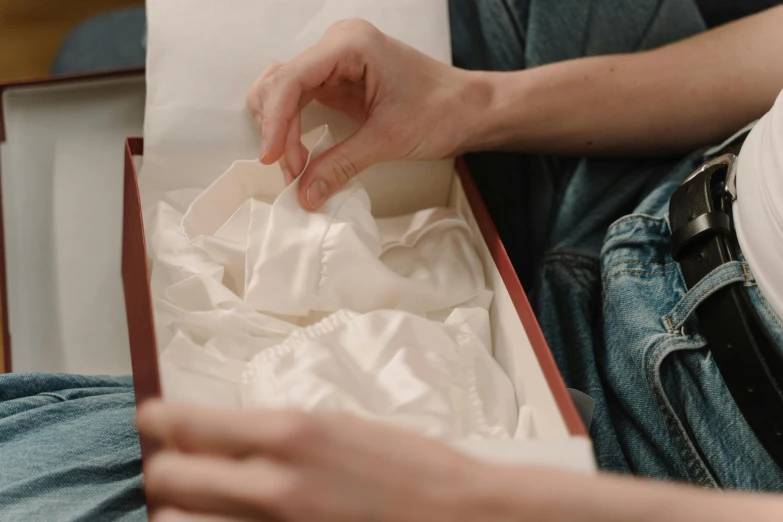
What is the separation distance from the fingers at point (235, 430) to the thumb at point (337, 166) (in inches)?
7.8

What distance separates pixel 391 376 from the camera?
354 mm

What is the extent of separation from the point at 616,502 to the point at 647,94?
0.41m

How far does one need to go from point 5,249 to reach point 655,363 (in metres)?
0.58

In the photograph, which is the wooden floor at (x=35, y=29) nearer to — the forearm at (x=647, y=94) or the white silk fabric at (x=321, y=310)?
the white silk fabric at (x=321, y=310)

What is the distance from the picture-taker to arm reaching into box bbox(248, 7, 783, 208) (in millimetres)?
459

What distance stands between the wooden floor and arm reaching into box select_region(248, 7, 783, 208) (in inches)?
12.2

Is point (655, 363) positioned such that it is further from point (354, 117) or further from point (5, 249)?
point (5, 249)

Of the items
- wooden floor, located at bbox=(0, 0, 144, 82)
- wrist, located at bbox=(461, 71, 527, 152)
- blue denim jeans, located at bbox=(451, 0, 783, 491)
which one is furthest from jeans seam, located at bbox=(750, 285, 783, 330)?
wooden floor, located at bbox=(0, 0, 144, 82)

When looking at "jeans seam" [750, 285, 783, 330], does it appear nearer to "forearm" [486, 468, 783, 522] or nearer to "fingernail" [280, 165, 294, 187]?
"forearm" [486, 468, 783, 522]

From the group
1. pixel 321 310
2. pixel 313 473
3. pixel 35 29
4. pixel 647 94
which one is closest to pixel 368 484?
Answer: pixel 313 473

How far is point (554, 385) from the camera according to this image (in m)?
0.31

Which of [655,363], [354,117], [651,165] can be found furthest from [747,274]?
[354,117]

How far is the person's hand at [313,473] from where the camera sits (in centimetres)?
24

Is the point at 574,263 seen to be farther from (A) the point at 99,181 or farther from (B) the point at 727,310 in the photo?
(A) the point at 99,181
